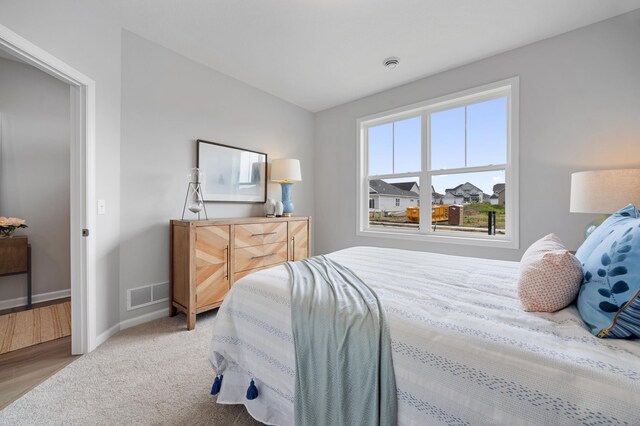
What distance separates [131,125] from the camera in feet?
7.63

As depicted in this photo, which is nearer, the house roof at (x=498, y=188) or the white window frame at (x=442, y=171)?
the white window frame at (x=442, y=171)

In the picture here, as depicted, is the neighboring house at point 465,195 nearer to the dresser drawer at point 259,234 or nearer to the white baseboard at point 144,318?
the dresser drawer at point 259,234

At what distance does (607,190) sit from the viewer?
1.72 metres

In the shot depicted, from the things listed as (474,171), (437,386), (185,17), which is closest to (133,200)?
(185,17)

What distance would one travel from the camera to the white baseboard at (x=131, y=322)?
2.07 m

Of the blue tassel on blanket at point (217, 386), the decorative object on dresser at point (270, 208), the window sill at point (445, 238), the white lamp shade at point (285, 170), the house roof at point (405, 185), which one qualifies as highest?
the white lamp shade at point (285, 170)

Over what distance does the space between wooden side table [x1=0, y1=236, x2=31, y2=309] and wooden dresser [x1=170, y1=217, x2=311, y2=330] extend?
1.65m

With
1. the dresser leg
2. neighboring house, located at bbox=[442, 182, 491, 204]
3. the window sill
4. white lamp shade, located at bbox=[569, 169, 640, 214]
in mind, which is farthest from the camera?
neighboring house, located at bbox=[442, 182, 491, 204]

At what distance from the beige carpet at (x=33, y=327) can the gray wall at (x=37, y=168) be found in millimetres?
450

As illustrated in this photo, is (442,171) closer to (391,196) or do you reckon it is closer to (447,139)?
(447,139)

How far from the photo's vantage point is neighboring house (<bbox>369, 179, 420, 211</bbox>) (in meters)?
3.41

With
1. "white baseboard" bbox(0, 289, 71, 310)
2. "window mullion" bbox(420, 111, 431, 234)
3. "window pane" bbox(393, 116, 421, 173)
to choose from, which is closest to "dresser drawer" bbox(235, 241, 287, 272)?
"window mullion" bbox(420, 111, 431, 234)

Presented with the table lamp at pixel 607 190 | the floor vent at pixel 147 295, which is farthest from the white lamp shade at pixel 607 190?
the floor vent at pixel 147 295

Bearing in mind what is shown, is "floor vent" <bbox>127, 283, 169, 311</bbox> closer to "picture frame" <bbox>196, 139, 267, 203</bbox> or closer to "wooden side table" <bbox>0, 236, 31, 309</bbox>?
"picture frame" <bbox>196, 139, 267, 203</bbox>
